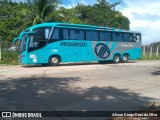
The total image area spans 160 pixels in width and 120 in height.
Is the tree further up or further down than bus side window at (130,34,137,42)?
further up

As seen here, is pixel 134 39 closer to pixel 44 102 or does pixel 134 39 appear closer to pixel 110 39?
pixel 110 39

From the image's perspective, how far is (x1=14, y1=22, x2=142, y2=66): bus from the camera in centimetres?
2261

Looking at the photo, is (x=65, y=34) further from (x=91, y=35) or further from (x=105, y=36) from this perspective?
(x=105, y=36)

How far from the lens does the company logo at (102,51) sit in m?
26.9

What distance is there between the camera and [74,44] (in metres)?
24.8

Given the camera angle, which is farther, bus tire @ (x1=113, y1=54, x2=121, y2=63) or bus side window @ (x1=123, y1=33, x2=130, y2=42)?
bus side window @ (x1=123, y1=33, x2=130, y2=42)

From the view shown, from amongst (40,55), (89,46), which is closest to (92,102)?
(40,55)

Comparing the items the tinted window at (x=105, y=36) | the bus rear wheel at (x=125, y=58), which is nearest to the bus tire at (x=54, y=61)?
the tinted window at (x=105, y=36)

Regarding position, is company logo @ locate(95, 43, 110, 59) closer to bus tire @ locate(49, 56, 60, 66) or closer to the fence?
bus tire @ locate(49, 56, 60, 66)

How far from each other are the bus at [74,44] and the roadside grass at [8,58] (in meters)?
2.02

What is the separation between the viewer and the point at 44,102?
8758 millimetres

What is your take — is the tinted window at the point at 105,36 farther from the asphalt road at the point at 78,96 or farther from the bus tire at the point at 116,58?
the asphalt road at the point at 78,96

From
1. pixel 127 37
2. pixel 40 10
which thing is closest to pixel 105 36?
pixel 127 37

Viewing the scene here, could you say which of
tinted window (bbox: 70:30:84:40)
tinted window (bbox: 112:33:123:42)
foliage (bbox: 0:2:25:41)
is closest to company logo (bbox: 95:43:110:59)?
tinted window (bbox: 112:33:123:42)
